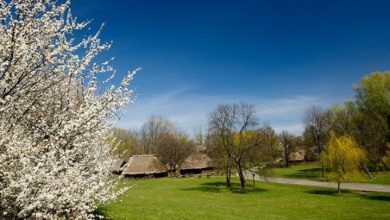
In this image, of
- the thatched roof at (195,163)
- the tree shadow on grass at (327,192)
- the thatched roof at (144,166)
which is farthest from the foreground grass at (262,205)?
the thatched roof at (195,163)

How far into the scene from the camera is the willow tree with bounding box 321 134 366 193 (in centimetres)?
4362

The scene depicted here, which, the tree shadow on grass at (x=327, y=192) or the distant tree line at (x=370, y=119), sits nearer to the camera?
the tree shadow on grass at (x=327, y=192)

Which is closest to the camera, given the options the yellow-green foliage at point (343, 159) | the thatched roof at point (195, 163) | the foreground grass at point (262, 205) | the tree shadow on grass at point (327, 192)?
the foreground grass at point (262, 205)

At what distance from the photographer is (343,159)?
44062 millimetres

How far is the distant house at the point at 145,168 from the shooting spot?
80781 mm

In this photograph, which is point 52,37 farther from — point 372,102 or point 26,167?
point 372,102

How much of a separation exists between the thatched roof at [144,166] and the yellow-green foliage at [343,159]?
44.9 m

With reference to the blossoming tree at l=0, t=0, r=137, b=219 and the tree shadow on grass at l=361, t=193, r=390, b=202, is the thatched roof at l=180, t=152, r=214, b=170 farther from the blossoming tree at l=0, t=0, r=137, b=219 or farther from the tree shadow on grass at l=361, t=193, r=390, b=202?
the blossoming tree at l=0, t=0, r=137, b=219

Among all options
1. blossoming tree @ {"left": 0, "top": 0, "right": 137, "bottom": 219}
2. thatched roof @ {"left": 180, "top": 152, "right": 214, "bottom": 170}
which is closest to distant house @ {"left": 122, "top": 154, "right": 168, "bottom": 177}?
thatched roof @ {"left": 180, "top": 152, "right": 214, "bottom": 170}

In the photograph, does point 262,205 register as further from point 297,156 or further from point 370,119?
point 297,156

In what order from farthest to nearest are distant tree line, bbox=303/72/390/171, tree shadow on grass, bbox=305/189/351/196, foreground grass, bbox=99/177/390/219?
distant tree line, bbox=303/72/390/171, tree shadow on grass, bbox=305/189/351/196, foreground grass, bbox=99/177/390/219

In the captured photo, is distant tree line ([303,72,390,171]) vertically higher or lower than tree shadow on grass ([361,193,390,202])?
higher

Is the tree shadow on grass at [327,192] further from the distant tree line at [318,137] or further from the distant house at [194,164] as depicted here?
the distant house at [194,164]

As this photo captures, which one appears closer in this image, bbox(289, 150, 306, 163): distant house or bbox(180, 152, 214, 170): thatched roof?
bbox(180, 152, 214, 170): thatched roof
